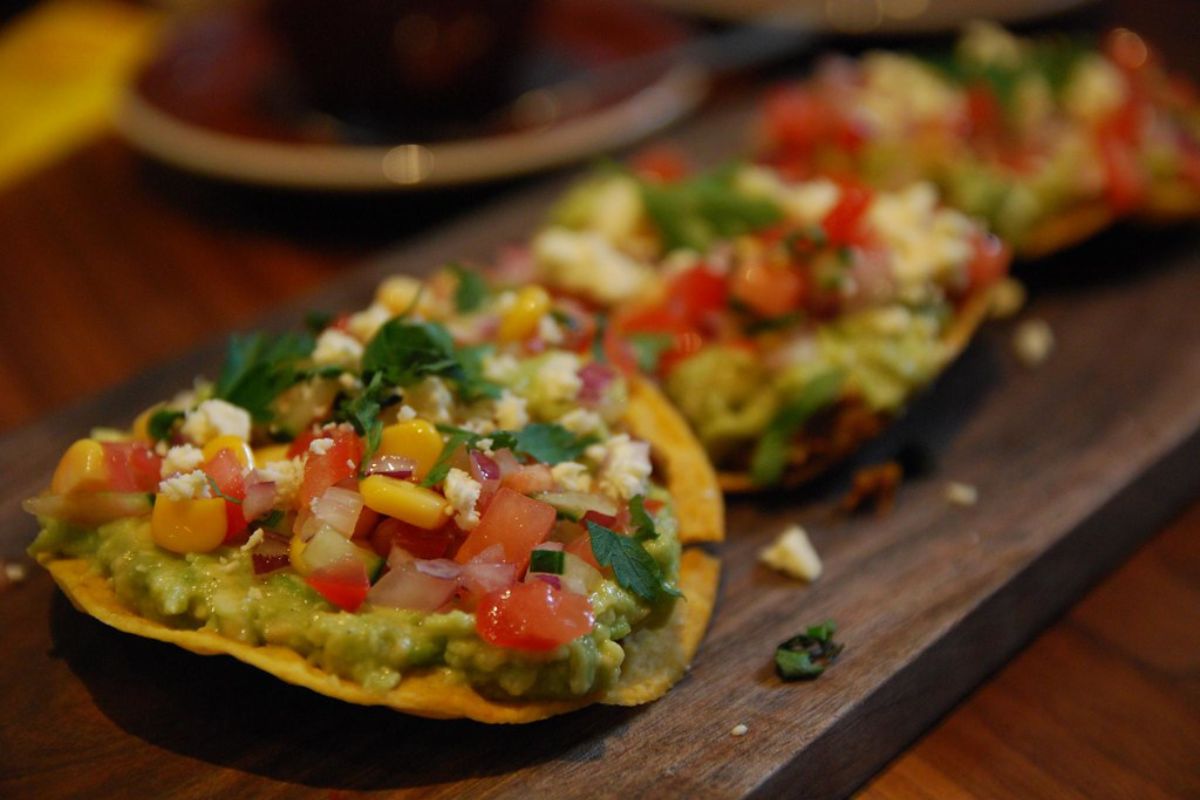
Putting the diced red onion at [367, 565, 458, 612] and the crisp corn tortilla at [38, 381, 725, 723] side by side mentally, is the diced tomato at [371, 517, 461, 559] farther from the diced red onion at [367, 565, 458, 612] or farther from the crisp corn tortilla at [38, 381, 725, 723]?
the crisp corn tortilla at [38, 381, 725, 723]

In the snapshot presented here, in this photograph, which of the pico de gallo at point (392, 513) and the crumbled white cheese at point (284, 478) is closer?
the pico de gallo at point (392, 513)

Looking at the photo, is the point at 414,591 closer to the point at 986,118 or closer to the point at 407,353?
the point at 407,353

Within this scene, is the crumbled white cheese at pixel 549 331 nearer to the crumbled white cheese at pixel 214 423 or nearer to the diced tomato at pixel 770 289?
the diced tomato at pixel 770 289

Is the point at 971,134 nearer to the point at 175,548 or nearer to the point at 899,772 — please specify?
the point at 899,772

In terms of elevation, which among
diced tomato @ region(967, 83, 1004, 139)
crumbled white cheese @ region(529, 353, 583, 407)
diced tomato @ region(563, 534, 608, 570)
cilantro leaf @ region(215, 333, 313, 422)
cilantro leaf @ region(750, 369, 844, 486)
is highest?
cilantro leaf @ region(215, 333, 313, 422)

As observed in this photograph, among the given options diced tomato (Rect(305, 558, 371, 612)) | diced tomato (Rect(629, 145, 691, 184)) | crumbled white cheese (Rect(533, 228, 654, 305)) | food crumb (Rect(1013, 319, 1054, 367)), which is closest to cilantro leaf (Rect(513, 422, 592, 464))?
diced tomato (Rect(305, 558, 371, 612))

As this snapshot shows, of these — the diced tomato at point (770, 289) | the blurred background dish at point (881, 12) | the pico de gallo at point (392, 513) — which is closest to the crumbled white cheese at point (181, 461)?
the pico de gallo at point (392, 513)

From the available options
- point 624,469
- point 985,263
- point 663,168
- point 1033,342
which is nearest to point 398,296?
point 624,469
